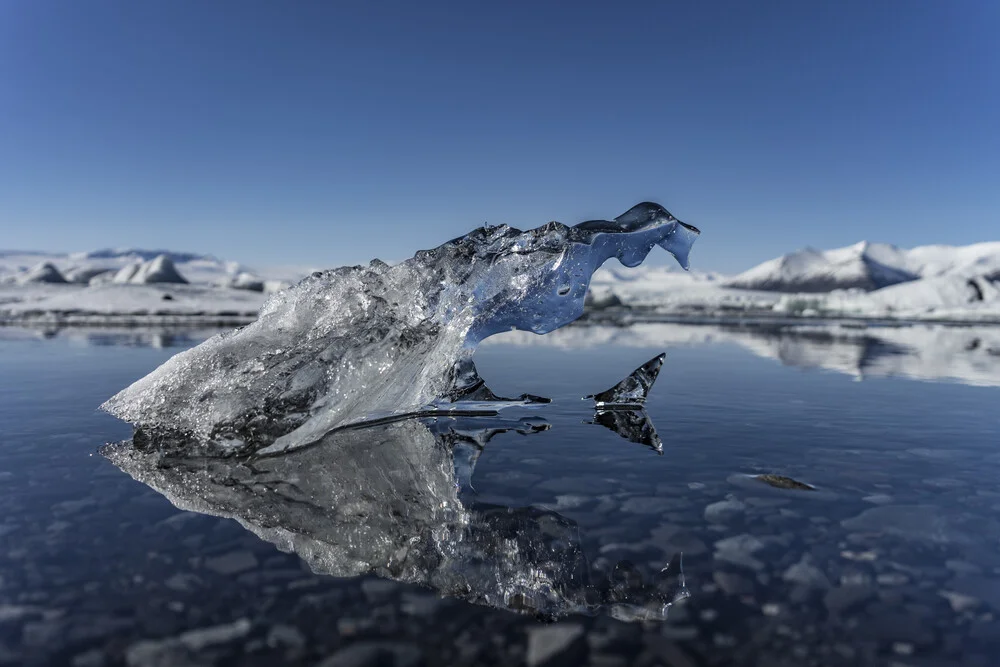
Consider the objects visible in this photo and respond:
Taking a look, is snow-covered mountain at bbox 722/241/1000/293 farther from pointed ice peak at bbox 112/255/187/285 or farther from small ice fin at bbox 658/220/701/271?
small ice fin at bbox 658/220/701/271

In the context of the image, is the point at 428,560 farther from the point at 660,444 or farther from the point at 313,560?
the point at 660,444

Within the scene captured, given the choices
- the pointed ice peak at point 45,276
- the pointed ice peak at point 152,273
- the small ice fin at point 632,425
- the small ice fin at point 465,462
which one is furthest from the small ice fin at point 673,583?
the pointed ice peak at point 45,276

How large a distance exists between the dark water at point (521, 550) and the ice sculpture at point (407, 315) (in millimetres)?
431

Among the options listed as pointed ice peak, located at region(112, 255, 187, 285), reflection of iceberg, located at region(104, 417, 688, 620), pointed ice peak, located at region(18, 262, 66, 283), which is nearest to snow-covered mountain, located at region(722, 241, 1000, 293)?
pointed ice peak, located at region(112, 255, 187, 285)

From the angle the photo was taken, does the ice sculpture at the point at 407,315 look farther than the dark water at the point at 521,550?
Yes

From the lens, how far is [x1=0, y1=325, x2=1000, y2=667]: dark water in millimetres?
1896

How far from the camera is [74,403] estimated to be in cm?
601

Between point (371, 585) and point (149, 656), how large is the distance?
697 mm

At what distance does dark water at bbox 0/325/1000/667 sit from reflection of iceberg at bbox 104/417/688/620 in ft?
0.05

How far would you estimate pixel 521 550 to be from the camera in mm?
2576

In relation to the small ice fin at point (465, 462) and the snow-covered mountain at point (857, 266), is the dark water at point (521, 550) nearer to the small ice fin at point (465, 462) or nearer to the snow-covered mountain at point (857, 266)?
the small ice fin at point (465, 462)

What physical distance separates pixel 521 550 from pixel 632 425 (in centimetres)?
273

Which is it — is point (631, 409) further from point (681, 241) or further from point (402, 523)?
point (402, 523)

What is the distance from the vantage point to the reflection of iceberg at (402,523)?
224 cm
